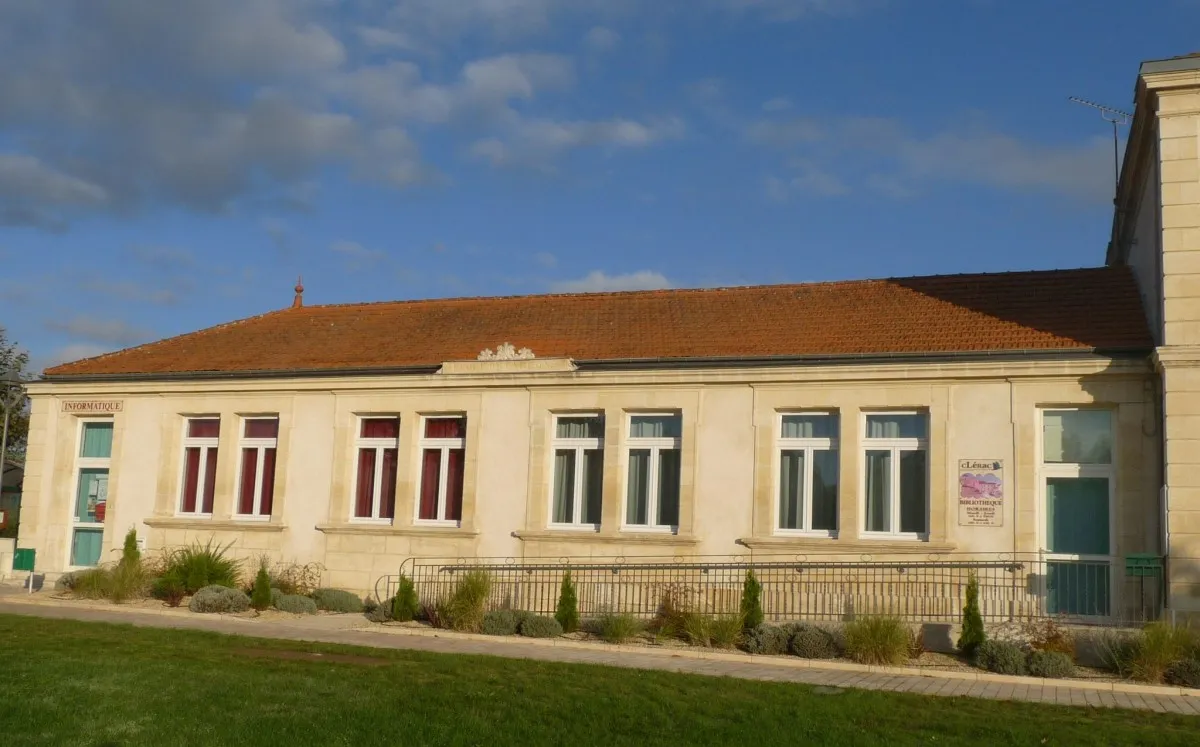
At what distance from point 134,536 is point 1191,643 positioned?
16.5m

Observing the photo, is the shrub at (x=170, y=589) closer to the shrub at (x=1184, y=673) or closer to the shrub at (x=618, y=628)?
the shrub at (x=618, y=628)

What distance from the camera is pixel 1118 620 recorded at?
14.5m

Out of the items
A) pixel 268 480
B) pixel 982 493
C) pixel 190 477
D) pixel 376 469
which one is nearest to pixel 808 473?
pixel 982 493

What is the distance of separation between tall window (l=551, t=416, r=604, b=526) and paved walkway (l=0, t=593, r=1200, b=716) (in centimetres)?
362

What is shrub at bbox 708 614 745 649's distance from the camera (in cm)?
1405

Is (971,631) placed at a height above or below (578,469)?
below

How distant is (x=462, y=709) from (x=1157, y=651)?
7.18m

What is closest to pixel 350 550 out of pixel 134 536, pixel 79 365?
pixel 134 536

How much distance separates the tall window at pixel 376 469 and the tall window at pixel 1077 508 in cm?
1019

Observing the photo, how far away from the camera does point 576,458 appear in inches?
720

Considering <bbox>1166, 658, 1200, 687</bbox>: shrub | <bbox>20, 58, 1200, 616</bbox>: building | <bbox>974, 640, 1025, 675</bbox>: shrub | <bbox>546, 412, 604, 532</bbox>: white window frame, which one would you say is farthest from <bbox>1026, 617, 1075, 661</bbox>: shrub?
<bbox>546, 412, 604, 532</bbox>: white window frame

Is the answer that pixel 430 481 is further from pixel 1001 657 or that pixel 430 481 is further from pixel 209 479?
pixel 1001 657

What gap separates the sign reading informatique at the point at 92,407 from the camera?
21453 mm

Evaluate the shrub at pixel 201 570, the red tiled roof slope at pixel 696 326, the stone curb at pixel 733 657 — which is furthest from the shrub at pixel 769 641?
the shrub at pixel 201 570
